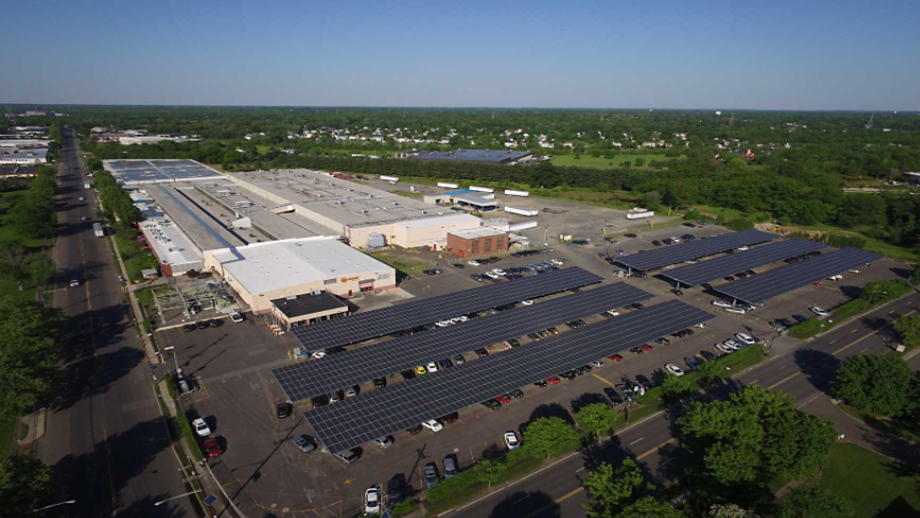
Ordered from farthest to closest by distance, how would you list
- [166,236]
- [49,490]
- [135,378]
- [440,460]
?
[166,236], [135,378], [440,460], [49,490]

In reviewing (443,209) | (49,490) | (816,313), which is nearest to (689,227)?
(816,313)

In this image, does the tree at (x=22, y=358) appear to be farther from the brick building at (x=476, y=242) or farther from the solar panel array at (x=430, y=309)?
the brick building at (x=476, y=242)

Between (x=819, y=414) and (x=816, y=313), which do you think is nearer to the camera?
(x=819, y=414)

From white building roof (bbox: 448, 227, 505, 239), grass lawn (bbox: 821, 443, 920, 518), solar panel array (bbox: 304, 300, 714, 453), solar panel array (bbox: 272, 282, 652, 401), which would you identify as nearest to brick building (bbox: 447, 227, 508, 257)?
white building roof (bbox: 448, 227, 505, 239)

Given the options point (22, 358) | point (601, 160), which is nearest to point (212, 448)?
point (22, 358)

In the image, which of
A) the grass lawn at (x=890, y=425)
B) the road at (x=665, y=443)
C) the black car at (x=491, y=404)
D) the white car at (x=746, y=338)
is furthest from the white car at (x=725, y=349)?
the black car at (x=491, y=404)

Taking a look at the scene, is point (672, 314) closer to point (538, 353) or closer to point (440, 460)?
point (538, 353)

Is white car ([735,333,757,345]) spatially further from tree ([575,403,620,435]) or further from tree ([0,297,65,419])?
tree ([0,297,65,419])
